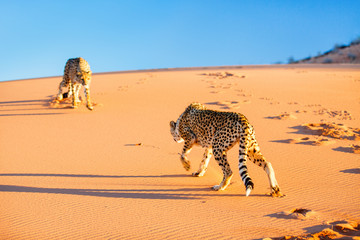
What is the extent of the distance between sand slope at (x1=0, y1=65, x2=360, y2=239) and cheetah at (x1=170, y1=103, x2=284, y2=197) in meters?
0.38

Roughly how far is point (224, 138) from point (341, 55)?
35.9 metres

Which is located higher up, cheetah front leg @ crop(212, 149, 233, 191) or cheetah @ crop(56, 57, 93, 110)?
cheetah @ crop(56, 57, 93, 110)

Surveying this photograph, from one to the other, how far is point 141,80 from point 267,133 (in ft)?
36.9

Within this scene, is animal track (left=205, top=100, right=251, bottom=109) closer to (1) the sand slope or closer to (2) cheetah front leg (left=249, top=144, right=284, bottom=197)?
(1) the sand slope

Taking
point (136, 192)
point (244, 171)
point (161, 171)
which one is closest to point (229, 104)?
point (161, 171)

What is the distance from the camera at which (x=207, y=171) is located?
24.2 feet

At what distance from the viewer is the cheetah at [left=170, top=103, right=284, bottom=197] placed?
18.3 ft

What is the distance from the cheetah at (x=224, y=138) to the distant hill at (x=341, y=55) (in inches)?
1270

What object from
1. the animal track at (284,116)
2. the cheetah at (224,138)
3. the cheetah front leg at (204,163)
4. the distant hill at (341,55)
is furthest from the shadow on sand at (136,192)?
the distant hill at (341,55)

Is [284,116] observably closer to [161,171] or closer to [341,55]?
[161,171]

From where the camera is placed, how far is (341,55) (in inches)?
1453

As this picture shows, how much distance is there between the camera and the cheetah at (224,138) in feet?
18.3

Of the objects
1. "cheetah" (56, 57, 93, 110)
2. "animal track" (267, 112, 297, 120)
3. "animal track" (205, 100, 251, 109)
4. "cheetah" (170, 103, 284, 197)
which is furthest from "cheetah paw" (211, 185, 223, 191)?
"cheetah" (56, 57, 93, 110)

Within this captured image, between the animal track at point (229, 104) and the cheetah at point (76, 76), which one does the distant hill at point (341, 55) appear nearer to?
the animal track at point (229, 104)
